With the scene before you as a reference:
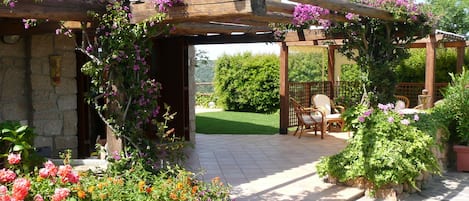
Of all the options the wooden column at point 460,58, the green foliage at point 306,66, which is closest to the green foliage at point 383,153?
the wooden column at point 460,58

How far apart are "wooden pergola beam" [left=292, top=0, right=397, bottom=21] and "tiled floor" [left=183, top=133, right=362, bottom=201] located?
2.07 metres

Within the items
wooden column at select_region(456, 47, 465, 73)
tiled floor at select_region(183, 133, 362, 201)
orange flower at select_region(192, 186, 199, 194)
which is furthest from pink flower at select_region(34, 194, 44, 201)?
wooden column at select_region(456, 47, 465, 73)

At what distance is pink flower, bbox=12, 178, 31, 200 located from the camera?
3.11m

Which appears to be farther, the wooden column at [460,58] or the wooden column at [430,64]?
the wooden column at [460,58]

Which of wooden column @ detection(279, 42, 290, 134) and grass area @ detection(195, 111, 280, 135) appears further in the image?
grass area @ detection(195, 111, 280, 135)

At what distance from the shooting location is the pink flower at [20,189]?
3107 millimetres

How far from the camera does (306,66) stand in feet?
55.6

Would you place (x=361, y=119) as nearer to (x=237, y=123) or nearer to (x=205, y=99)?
(x=237, y=123)

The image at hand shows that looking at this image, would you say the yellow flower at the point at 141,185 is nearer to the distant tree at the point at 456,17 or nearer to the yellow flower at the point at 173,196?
the yellow flower at the point at 173,196

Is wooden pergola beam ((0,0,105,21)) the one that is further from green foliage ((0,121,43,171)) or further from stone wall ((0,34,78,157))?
stone wall ((0,34,78,157))

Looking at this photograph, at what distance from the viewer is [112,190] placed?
3.55m

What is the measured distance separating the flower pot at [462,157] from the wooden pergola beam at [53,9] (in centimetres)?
572

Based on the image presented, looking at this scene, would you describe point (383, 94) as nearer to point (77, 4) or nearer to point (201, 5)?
point (201, 5)

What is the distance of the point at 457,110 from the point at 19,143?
622 cm
